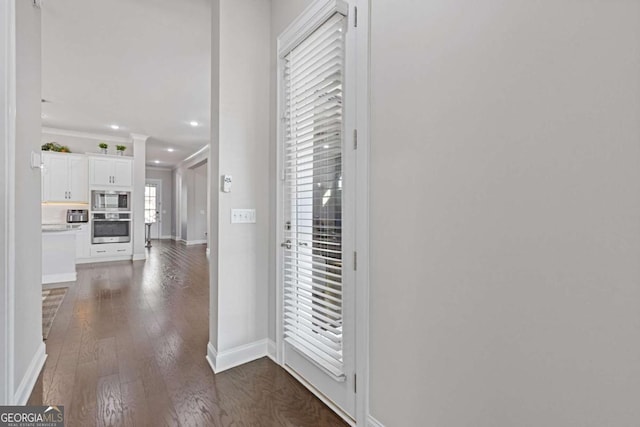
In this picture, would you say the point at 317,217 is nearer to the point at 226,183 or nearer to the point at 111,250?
the point at 226,183

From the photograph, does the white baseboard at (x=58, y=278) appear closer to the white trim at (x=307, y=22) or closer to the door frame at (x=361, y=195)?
the white trim at (x=307, y=22)

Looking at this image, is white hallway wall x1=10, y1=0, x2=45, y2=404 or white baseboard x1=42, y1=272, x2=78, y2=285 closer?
white hallway wall x1=10, y1=0, x2=45, y2=404

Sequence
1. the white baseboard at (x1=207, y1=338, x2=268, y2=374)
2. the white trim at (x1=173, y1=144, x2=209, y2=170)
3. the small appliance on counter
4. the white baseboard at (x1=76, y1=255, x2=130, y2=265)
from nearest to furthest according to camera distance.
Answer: the white baseboard at (x1=207, y1=338, x2=268, y2=374), the small appliance on counter, the white baseboard at (x1=76, y1=255, x2=130, y2=265), the white trim at (x1=173, y1=144, x2=209, y2=170)

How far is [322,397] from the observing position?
1.85 m

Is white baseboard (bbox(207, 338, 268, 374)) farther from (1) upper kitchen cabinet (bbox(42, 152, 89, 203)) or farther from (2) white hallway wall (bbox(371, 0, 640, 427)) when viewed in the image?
(1) upper kitchen cabinet (bbox(42, 152, 89, 203))

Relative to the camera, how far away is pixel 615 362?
0.81m

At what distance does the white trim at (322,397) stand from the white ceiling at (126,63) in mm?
3224

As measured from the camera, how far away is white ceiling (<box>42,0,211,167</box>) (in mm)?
2855

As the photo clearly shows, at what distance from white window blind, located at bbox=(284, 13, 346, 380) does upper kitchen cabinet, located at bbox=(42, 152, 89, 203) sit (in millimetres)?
6489

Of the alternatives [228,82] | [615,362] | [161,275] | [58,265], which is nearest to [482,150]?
[615,362]

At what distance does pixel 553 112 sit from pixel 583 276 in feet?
1.59

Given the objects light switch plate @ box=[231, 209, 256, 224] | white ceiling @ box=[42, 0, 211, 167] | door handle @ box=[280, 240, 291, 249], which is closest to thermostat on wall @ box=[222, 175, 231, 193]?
light switch plate @ box=[231, 209, 256, 224]

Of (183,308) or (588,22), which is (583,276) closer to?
(588,22)

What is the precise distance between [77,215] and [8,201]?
6038 mm
